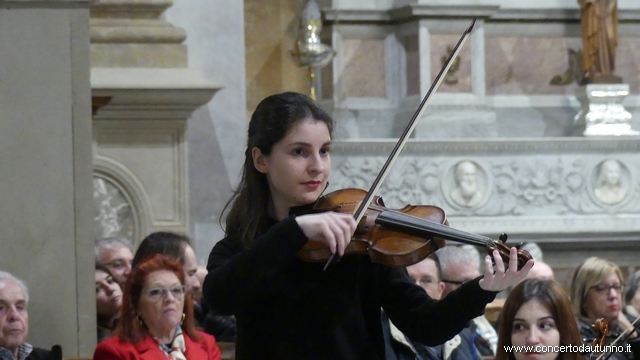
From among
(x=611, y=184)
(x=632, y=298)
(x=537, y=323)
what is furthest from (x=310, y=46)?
(x=537, y=323)

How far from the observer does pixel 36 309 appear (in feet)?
13.4

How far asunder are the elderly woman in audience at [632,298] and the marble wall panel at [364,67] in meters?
4.31

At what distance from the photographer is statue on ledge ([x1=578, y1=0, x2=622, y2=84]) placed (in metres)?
9.82

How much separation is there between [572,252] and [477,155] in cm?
122

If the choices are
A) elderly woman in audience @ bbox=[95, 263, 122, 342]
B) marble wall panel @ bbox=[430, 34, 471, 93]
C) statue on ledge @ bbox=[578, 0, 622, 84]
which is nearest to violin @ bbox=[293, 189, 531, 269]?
elderly woman in audience @ bbox=[95, 263, 122, 342]

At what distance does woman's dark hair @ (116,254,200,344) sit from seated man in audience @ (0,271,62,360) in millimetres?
307

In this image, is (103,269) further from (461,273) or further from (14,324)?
(461,273)

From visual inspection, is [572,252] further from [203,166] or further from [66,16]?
[66,16]

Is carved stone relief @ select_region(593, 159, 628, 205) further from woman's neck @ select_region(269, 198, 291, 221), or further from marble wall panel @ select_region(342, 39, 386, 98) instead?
woman's neck @ select_region(269, 198, 291, 221)

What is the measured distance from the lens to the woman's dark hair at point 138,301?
4180mm

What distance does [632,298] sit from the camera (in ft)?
19.3

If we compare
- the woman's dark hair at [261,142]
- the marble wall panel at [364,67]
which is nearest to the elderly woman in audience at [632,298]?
the woman's dark hair at [261,142]

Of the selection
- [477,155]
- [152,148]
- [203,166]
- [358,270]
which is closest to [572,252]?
[477,155]

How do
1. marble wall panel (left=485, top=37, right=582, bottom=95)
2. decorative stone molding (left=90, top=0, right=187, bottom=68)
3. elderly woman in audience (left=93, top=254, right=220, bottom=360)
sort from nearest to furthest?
elderly woman in audience (left=93, top=254, right=220, bottom=360), decorative stone molding (left=90, top=0, right=187, bottom=68), marble wall panel (left=485, top=37, right=582, bottom=95)
